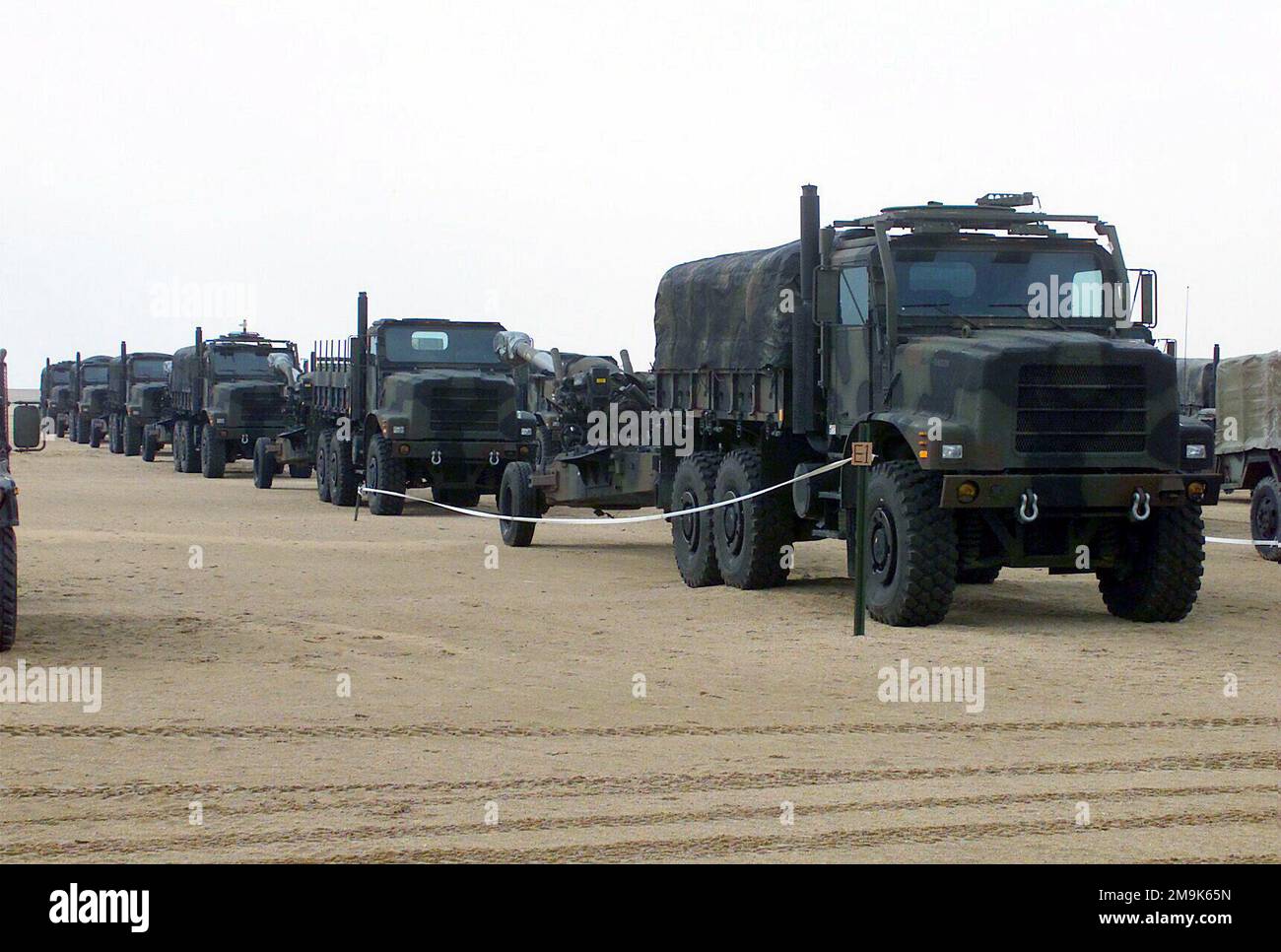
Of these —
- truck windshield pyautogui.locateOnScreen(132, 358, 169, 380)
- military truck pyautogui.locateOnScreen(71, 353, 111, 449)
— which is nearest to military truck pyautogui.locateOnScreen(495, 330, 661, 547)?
truck windshield pyautogui.locateOnScreen(132, 358, 169, 380)

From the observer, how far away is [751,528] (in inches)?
623

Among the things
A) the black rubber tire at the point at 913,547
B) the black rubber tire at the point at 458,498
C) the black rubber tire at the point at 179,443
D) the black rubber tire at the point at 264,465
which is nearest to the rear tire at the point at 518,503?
the black rubber tire at the point at 458,498

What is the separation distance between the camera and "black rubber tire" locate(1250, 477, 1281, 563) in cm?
1978

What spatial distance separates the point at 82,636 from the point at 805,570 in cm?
747

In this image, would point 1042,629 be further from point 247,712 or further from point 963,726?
point 247,712

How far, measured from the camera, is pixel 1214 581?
1769cm

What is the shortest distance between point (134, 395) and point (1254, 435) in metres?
31.9

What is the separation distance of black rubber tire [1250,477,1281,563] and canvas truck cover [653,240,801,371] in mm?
6365

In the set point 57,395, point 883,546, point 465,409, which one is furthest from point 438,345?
point 57,395

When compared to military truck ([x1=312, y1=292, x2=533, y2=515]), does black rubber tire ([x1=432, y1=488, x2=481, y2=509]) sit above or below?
below

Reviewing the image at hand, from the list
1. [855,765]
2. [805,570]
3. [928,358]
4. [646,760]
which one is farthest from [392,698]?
[805,570]

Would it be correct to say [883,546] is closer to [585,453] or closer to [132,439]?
[585,453]

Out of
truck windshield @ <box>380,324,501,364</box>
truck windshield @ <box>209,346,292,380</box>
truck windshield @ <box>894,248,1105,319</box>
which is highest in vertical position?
truck windshield @ <box>209,346,292,380</box>

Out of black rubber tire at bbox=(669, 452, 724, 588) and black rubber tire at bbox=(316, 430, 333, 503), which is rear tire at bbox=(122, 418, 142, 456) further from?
black rubber tire at bbox=(669, 452, 724, 588)
